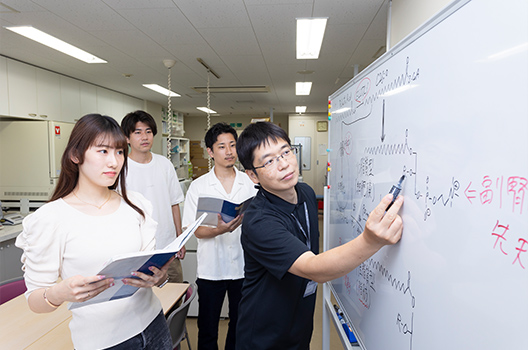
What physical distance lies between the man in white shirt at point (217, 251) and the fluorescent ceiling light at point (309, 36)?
4.68 ft

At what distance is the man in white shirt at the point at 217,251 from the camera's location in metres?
1.94

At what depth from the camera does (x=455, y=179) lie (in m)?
0.68

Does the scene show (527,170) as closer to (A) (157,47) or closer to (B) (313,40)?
(B) (313,40)

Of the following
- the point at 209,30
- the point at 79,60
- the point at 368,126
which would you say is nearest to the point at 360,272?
the point at 368,126

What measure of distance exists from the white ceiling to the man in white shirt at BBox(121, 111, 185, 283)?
94 centimetres

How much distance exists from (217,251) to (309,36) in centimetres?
226

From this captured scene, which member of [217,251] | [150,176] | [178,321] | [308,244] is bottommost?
[178,321]

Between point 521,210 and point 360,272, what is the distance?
0.79m

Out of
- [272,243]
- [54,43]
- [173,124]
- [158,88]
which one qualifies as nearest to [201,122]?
[173,124]

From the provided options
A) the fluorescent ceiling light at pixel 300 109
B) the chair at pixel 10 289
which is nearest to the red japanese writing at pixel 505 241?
the chair at pixel 10 289

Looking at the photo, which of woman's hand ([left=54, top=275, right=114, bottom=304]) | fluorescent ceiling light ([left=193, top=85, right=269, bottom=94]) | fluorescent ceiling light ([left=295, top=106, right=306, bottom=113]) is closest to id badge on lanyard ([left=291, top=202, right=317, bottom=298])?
woman's hand ([left=54, top=275, right=114, bottom=304])

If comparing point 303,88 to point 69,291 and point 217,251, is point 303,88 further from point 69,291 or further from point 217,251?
point 69,291

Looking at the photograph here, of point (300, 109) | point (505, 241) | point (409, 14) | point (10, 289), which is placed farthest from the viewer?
point (300, 109)

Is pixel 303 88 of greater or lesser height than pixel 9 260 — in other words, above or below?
above
